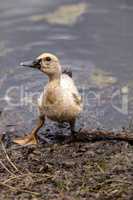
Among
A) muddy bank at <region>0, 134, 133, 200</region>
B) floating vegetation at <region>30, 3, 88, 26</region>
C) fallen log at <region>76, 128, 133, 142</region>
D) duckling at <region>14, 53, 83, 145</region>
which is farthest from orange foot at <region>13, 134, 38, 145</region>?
floating vegetation at <region>30, 3, 88, 26</region>

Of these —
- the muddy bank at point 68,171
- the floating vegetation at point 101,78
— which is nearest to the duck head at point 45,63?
the muddy bank at point 68,171

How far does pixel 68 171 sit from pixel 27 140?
4.15ft

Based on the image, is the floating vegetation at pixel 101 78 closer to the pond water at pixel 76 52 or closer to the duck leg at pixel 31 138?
the pond water at pixel 76 52

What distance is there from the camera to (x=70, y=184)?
493 centimetres

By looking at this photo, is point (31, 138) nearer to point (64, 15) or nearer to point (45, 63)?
point (45, 63)

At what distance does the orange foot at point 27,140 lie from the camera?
6385 millimetres

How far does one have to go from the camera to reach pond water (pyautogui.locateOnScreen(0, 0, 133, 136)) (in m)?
7.78

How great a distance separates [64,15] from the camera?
35.6ft

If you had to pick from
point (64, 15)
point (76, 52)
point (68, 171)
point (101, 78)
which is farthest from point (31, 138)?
point (64, 15)

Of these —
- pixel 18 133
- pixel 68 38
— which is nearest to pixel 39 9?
pixel 68 38

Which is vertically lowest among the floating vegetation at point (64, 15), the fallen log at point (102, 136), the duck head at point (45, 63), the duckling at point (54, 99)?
the fallen log at point (102, 136)

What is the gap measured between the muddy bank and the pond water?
129 cm

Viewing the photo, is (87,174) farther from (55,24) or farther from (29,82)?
(55,24)

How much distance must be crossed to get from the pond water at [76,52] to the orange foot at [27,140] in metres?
0.57
